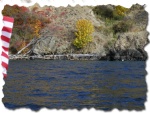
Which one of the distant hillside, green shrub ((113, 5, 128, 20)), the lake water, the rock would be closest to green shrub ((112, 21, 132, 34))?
the distant hillside

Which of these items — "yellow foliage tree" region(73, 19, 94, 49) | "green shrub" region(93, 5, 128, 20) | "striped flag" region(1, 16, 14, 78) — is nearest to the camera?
"striped flag" region(1, 16, 14, 78)

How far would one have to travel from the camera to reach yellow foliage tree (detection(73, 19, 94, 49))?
22766 mm

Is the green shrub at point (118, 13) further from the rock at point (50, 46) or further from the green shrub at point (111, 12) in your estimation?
the rock at point (50, 46)

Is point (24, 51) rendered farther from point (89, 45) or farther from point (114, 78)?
point (114, 78)

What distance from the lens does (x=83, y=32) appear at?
24.1 metres

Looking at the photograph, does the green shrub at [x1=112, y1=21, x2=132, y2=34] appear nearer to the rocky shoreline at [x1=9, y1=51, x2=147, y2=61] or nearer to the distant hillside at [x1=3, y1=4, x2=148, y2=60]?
the distant hillside at [x1=3, y1=4, x2=148, y2=60]

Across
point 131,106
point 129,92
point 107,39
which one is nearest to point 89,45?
point 107,39

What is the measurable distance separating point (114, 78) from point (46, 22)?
13.9m

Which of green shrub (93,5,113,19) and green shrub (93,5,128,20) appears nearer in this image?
green shrub (93,5,128,20)

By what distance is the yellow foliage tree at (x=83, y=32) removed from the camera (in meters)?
22.8

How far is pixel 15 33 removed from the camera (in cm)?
2269

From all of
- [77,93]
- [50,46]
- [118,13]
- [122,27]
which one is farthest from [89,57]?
[77,93]

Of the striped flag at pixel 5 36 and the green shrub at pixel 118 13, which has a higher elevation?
the green shrub at pixel 118 13

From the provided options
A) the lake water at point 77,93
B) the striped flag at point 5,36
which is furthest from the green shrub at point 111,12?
the striped flag at point 5,36
